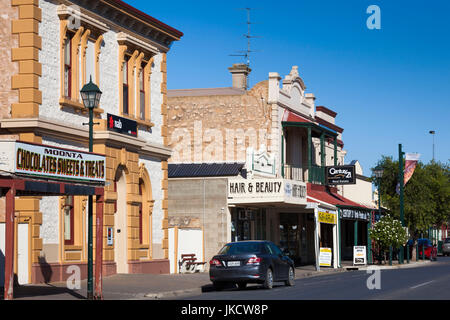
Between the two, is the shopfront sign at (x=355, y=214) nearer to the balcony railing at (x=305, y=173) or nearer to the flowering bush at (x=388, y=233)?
the flowering bush at (x=388, y=233)

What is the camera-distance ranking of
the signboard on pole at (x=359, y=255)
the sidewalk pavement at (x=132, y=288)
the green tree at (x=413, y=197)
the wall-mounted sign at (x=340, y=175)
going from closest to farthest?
the sidewalk pavement at (x=132, y=288) → the signboard on pole at (x=359, y=255) → the wall-mounted sign at (x=340, y=175) → the green tree at (x=413, y=197)

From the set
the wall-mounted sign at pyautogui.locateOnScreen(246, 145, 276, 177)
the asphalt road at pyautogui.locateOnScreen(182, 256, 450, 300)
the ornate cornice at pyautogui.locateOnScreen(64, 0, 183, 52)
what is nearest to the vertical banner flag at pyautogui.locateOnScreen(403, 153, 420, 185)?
the wall-mounted sign at pyautogui.locateOnScreen(246, 145, 276, 177)

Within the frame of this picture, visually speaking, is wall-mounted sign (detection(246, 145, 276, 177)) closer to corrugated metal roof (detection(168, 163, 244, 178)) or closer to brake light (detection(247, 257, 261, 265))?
corrugated metal roof (detection(168, 163, 244, 178))

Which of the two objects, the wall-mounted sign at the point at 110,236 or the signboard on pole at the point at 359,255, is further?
the signboard on pole at the point at 359,255

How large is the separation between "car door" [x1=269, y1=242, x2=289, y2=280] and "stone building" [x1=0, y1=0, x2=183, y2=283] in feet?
17.3

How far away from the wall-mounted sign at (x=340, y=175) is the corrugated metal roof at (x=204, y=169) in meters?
8.10

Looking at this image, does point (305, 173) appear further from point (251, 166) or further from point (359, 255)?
point (251, 166)

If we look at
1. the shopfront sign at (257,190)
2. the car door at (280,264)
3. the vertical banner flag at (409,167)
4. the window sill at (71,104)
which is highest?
the window sill at (71,104)

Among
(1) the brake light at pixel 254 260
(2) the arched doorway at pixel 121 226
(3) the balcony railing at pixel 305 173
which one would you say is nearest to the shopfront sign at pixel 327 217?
(3) the balcony railing at pixel 305 173

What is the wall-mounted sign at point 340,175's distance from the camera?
153 feet
